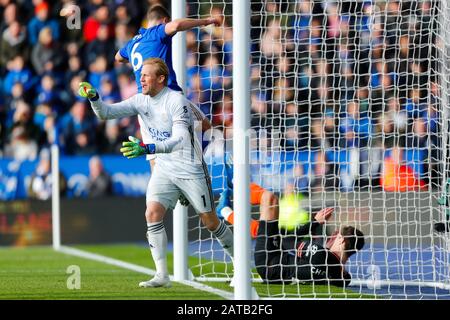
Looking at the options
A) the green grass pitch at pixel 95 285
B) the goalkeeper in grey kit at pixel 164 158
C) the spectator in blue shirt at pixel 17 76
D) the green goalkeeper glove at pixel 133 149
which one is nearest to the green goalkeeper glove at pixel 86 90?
the goalkeeper in grey kit at pixel 164 158

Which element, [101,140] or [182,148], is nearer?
[182,148]

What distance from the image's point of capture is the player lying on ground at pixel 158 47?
29.7 feet

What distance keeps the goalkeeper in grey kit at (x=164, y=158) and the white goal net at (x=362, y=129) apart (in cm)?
92

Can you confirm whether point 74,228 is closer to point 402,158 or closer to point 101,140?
point 101,140

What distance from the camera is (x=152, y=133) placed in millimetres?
8891

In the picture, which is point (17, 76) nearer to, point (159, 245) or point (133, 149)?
point (159, 245)

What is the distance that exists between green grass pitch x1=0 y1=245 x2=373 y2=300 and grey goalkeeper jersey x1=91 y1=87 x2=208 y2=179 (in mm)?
1031

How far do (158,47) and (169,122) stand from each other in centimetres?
92

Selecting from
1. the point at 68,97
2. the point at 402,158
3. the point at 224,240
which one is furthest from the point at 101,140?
the point at 224,240

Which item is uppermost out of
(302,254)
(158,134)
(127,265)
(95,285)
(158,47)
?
(158,47)

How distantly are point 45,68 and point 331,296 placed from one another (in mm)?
9630

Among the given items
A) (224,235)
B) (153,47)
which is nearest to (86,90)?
(153,47)

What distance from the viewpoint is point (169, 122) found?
8.77m

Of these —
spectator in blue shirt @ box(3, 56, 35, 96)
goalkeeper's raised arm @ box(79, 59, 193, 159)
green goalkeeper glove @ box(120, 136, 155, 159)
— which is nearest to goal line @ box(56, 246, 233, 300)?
goalkeeper's raised arm @ box(79, 59, 193, 159)
